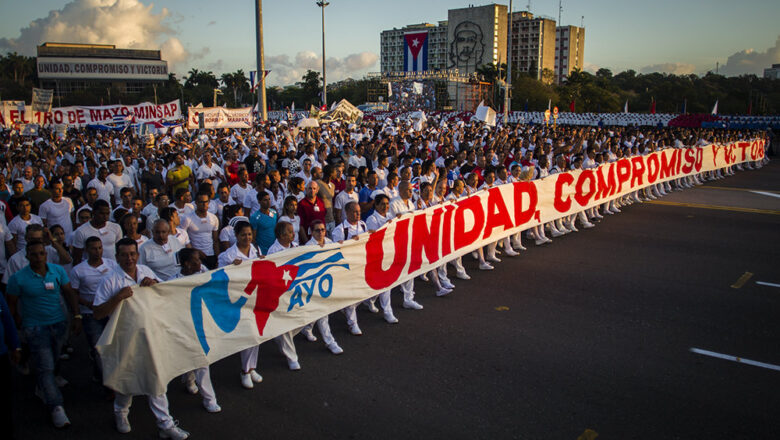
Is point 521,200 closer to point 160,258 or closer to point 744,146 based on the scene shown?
point 160,258

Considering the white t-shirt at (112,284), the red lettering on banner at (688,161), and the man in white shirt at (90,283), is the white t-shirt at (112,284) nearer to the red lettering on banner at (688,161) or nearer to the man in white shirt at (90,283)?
the man in white shirt at (90,283)

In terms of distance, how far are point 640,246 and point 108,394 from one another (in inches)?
369

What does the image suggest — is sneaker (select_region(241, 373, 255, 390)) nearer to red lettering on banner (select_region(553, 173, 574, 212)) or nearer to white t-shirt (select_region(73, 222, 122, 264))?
white t-shirt (select_region(73, 222, 122, 264))

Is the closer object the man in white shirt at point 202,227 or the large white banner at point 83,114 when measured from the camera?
the man in white shirt at point 202,227

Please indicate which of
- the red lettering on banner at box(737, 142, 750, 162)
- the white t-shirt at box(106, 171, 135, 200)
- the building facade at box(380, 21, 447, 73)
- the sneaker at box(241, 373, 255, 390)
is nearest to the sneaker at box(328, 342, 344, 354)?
the sneaker at box(241, 373, 255, 390)

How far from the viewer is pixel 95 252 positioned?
509 centimetres

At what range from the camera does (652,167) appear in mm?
15656

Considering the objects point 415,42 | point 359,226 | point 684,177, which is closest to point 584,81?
point 415,42

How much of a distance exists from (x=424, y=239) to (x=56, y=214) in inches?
204

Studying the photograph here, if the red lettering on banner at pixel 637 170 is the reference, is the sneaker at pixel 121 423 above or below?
below

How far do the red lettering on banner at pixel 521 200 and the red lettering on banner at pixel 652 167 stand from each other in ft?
22.0

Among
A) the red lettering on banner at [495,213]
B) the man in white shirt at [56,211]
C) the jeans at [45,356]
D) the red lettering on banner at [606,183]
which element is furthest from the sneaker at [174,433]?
the red lettering on banner at [606,183]

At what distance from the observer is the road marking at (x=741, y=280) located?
8188 mm

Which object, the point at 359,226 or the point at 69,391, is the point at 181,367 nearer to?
the point at 69,391
